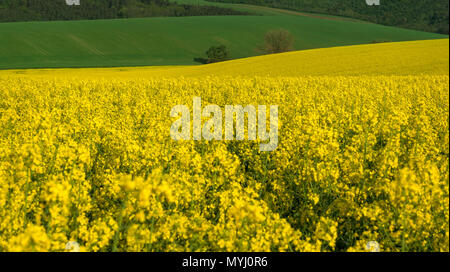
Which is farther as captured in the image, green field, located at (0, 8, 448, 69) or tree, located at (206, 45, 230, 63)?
tree, located at (206, 45, 230, 63)

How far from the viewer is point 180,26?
70750 mm

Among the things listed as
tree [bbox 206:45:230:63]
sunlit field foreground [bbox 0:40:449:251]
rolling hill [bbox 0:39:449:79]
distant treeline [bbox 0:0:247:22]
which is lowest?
sunlit field foreground [bbox 0:40:449:251]

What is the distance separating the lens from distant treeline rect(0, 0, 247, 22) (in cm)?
7712

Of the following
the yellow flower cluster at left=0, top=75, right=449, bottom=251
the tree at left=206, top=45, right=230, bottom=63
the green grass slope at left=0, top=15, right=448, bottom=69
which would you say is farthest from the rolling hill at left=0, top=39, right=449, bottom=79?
the green grass slope at left=0, top=15, right=448, bottom=69

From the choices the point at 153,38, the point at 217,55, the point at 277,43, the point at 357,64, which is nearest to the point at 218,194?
the point at 357,64

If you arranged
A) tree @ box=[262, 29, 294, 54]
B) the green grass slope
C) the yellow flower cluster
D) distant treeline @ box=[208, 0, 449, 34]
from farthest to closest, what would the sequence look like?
1. tree @ box=[262, 29, 294, 54]
2. the green grass slope
3. distant treeline @ box=[208, 0, 449, 34]
4. the yellow flower cluster

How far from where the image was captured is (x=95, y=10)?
276 ft

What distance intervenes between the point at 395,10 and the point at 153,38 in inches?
1490

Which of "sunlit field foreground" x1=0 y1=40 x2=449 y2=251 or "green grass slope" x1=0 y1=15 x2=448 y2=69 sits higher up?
"green grass slope" x1=0 y1=15 x2=448 y2=69

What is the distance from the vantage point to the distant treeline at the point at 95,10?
77125mm

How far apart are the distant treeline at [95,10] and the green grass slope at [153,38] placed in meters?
12.2

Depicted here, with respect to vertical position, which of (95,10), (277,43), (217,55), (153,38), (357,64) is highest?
(95,10)

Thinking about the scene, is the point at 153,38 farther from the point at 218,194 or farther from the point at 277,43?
the point at 218,194

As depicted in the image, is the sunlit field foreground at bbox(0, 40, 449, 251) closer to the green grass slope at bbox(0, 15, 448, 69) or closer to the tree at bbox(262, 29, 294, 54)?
the green grass slope at bbox(0, 15, 448, 69)
